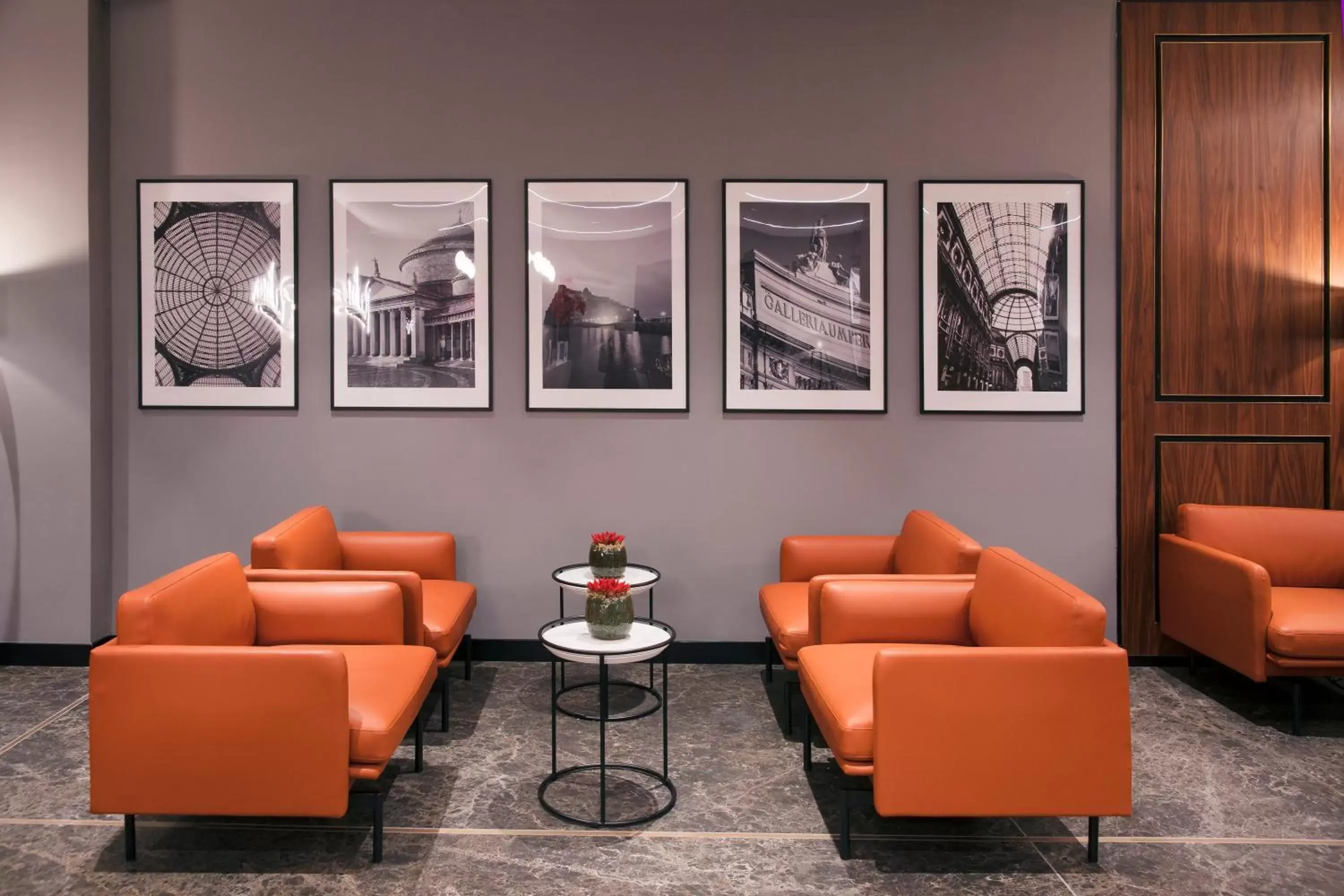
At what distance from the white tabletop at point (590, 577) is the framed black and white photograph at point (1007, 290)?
1.82m

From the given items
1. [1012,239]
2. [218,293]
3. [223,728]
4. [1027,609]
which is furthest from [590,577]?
[1012,239]

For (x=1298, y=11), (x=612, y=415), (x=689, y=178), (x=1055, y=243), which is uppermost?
(x=1298, y=11)

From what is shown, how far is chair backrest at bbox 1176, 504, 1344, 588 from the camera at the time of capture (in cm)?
436

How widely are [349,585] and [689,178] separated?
2.73 m

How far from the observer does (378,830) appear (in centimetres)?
270

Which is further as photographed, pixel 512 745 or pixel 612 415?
pixel 612 415

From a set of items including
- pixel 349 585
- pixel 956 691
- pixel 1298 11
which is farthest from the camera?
pixel 1298 11

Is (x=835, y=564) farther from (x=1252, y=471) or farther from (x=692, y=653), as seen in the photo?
(x=1252, y=471)

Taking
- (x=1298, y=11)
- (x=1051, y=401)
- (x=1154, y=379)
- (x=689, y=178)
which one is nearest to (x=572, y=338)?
(x=689, y=178)

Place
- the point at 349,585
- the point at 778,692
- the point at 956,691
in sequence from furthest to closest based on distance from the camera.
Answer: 1. the point at 778,692
2. the point at 349,585
3. the point at 956,691

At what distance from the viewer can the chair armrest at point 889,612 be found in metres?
A: 3.47

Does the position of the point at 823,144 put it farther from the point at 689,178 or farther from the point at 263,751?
the point at 263,751

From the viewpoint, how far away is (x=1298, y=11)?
4613 millimetres

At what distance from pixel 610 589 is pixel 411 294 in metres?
2.42
